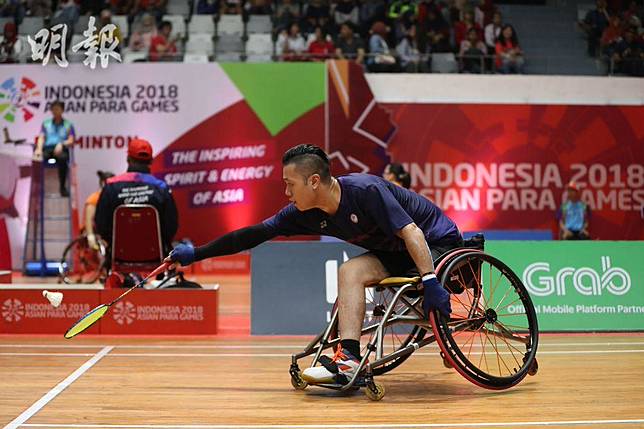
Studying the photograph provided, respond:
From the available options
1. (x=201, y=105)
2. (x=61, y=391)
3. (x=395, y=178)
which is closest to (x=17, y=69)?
(x=201, y=105)

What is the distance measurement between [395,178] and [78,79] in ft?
25.8

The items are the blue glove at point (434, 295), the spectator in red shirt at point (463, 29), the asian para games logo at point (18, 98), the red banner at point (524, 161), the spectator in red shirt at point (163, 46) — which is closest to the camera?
the blue glove at point (434, 295)

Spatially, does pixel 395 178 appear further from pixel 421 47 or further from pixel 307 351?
pixel 421 47

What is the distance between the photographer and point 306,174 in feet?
15.6

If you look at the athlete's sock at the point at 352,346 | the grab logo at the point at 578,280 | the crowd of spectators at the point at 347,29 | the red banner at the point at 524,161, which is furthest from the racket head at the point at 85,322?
the red banner at the point at 524,161

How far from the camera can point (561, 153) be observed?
16578 millimetres

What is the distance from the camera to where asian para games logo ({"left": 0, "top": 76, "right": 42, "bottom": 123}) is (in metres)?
15.4

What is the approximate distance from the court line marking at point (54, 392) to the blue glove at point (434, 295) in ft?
6.48

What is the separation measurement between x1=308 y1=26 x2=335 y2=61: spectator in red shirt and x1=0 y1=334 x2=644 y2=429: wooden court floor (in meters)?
9.53

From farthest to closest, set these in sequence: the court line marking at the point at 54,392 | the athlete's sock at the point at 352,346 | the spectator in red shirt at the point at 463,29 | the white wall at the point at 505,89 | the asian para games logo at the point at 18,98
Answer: the spectator in red shirt at the point at 463,29 → the white wall at the point at 505,89 → the asian para games logo at the point at 18,98 → the athlete's sock at the point at 352,346 → the court line marking at the point at 54,392

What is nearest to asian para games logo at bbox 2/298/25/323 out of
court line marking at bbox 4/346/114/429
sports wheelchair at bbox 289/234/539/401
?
court line marking at bbox 4/346/114/429

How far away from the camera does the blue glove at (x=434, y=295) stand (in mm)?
4609

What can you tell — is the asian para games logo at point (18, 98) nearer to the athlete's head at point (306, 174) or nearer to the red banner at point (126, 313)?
the red banner at point (126, 313)

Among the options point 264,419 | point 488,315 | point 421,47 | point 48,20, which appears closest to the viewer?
point 264,419
